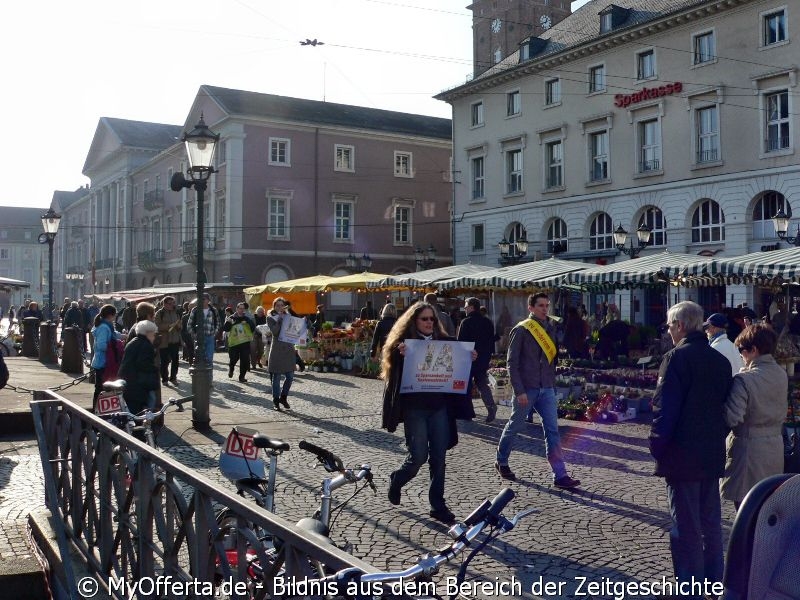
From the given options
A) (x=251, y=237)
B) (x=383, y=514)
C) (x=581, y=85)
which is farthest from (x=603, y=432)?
(x=251, y=237)

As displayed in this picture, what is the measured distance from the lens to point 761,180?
97.8ft

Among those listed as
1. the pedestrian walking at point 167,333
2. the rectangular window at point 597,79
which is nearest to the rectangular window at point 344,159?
the rectangular window at point 597,79

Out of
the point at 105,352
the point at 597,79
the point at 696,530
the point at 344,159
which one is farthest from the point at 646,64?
the point at 696,530

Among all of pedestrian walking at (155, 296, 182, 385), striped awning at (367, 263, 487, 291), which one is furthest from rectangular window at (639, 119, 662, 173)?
pedestrian walking at (155, 296, 182, 385)

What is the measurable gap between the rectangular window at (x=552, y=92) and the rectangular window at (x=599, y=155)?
2829 millimetres

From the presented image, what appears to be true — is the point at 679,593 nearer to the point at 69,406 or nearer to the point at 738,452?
the point at 738,452

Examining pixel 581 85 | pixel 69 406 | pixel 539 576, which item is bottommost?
pixel 539 576

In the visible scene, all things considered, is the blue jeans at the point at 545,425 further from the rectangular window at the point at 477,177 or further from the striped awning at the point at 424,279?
the rectangular window at the point at 477,177

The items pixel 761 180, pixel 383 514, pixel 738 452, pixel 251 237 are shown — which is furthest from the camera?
pixel 251 237

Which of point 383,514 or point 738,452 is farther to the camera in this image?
point 383,514

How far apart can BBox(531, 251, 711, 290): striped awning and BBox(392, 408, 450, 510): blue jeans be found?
1065 centimetres

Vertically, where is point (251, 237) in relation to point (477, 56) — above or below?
below

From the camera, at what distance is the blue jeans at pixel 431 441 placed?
6.64 meters

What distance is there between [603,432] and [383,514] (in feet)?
19.0
